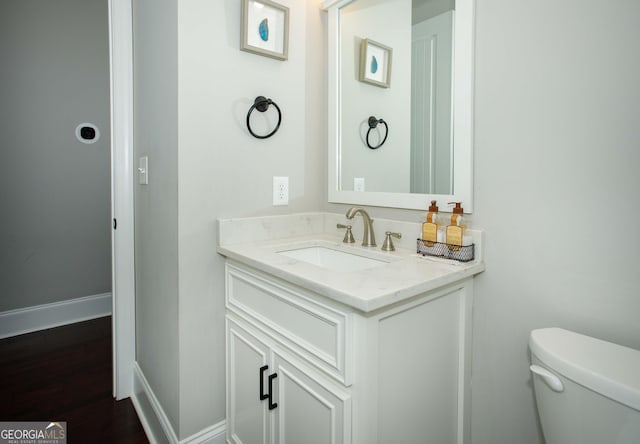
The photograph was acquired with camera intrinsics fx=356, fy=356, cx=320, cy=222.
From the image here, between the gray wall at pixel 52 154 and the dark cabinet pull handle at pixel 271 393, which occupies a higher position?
the gray wall at pixel 52 154

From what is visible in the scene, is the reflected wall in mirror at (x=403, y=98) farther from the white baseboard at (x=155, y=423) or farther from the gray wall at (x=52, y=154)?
the gray wall at (x=52, y=154)

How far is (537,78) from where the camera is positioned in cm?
99

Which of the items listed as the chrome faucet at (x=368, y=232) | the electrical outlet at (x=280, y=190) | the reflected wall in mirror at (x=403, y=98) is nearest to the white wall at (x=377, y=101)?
the reflected wall in mirror at (x=403, y=98)

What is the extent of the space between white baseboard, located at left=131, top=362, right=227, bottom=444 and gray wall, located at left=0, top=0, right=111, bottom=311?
1391mm

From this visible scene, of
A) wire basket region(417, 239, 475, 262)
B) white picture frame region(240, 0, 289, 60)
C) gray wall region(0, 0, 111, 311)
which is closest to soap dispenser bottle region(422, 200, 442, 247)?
wire basket region(417, 239, 475, 262)

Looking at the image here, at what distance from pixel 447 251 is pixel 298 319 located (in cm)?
52

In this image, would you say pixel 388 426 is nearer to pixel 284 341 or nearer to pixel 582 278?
pixel 284 341

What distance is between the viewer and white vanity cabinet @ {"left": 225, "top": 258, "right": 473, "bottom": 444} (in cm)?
85

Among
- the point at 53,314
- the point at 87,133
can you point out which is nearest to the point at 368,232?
the point at 87,133

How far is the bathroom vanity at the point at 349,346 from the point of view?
852mm

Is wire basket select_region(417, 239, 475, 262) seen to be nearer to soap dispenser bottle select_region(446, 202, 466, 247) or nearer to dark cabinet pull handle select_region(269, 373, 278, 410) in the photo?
soap dispenser bottle select_region(446, 202, 466, 247)

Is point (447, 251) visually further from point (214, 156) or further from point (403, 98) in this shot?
point (214, 156)

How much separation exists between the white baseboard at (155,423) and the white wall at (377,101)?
1158 millimetres

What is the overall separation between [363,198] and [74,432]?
1615mm
